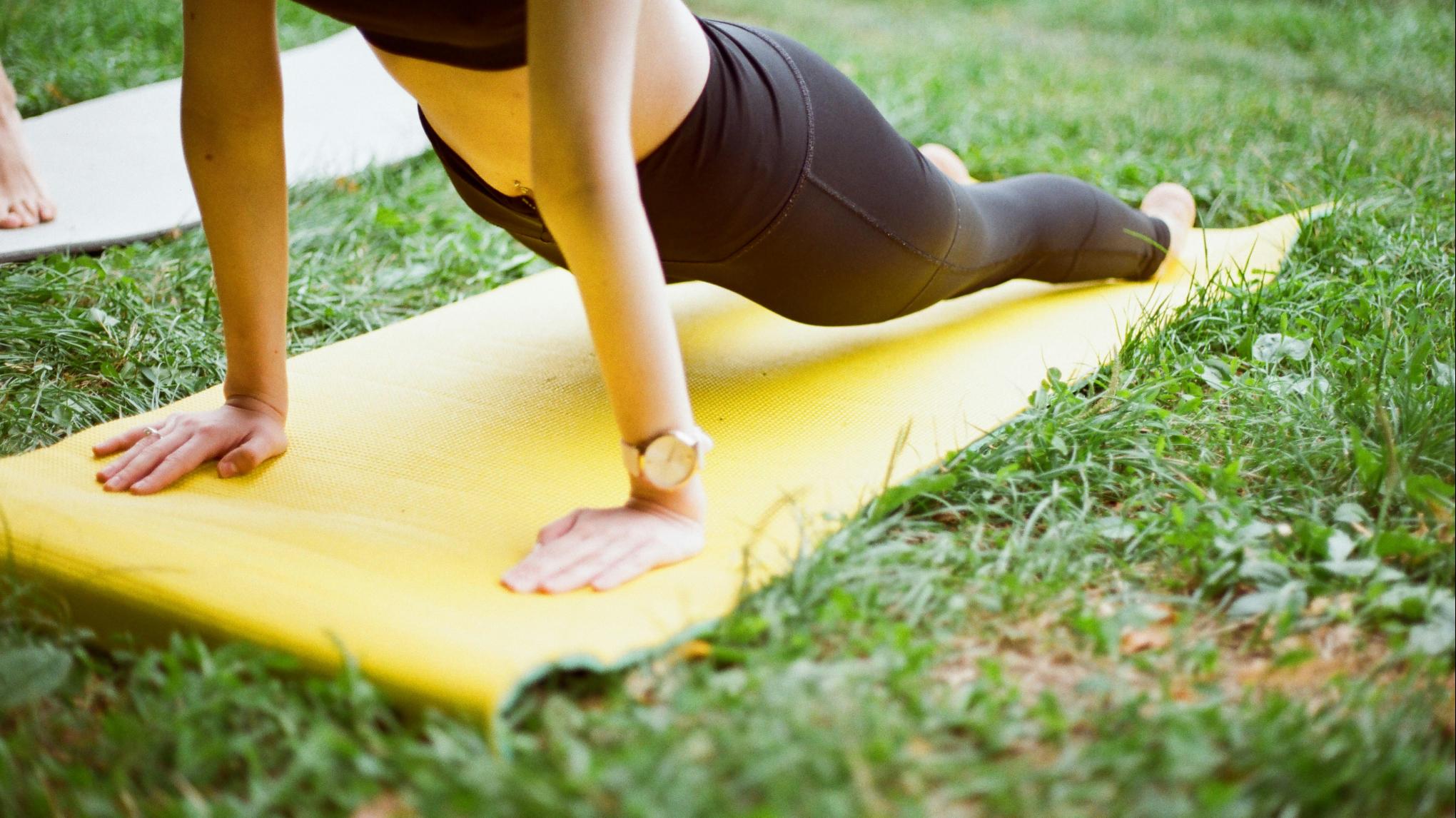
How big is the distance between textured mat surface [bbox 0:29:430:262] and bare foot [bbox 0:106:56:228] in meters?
0.03

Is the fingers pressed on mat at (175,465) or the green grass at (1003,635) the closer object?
the green grass at (1003,635)

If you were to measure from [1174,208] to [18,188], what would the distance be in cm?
270

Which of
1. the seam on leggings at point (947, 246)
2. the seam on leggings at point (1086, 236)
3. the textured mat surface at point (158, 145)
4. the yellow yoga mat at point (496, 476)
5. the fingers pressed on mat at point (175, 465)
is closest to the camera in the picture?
the yellow yoga mat at point (496, 476)

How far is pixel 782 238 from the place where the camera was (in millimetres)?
1622

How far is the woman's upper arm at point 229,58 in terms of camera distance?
1408 mm

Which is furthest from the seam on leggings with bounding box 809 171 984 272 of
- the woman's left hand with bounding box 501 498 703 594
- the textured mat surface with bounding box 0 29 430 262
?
the textured mat surface with bounding box 0 29 430 262

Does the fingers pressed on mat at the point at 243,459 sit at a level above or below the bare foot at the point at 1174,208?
below

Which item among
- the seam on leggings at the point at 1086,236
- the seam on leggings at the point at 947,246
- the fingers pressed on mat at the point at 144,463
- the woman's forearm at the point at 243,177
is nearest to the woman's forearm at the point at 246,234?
the woman's forearm at the point at 243,177

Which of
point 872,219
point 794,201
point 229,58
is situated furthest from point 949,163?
point 229,58

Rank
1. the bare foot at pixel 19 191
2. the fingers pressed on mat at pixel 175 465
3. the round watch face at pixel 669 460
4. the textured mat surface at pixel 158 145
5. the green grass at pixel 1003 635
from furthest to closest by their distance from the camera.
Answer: the textured mat surface at pixel 158 145
the bare foot at pixel 19 191
the fingers pressed on mat at pixel 175 465
the round watch face at pixel 669 460
the green grass at pixel 1003 635

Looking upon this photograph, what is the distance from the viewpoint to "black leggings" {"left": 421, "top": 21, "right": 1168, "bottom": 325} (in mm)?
1544

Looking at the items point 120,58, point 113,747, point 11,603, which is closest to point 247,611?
point 113,747

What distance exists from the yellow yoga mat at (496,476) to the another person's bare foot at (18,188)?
1.03 m

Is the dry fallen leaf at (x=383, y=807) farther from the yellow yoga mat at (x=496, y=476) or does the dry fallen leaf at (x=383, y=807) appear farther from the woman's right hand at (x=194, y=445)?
the woman's right hand at (x=194, y=445)
